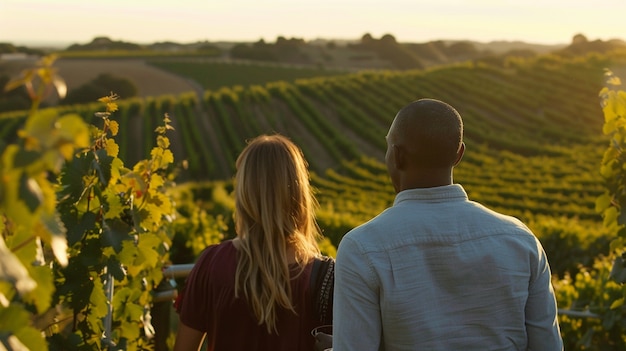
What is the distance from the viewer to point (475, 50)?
9512 cm

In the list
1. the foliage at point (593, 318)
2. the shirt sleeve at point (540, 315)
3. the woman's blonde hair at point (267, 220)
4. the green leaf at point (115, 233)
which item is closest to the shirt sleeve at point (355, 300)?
the shirt sleeve at point (540, 315)

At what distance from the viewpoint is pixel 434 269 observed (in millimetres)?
1732

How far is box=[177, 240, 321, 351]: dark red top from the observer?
7.57 ft

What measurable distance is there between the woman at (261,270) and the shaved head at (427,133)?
1.92ft

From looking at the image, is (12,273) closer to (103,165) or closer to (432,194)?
(432,194)

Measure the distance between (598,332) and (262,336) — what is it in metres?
3.33

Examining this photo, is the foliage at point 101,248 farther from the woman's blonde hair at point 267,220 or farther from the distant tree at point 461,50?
the distant tree at point 461,50

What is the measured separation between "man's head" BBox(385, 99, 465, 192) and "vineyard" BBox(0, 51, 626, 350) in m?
9.43

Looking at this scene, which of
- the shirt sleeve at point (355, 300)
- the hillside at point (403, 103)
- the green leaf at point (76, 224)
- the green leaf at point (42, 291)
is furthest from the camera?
the hillside at point (403, 103)

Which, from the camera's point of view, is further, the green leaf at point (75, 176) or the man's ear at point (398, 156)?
the green leaf at point (75, 176)

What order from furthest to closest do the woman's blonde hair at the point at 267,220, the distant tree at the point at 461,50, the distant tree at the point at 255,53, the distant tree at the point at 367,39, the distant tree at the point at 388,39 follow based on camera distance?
the distant tree at the point at 461,50 → the distant tree at the point at 367,39 → the distant tree at the point at 388,39 → the distant tree at the point at 255,53 → the woman's blonde hair at the point at 267,220

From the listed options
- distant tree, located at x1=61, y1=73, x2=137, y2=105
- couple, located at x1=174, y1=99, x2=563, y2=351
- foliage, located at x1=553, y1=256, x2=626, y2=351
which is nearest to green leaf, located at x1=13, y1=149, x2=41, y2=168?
couple, located at x1=174, y1=99, x2=563, y2=351

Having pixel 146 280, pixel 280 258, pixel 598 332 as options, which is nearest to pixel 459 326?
pixel 280 258

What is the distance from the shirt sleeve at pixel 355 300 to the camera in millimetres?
1692
